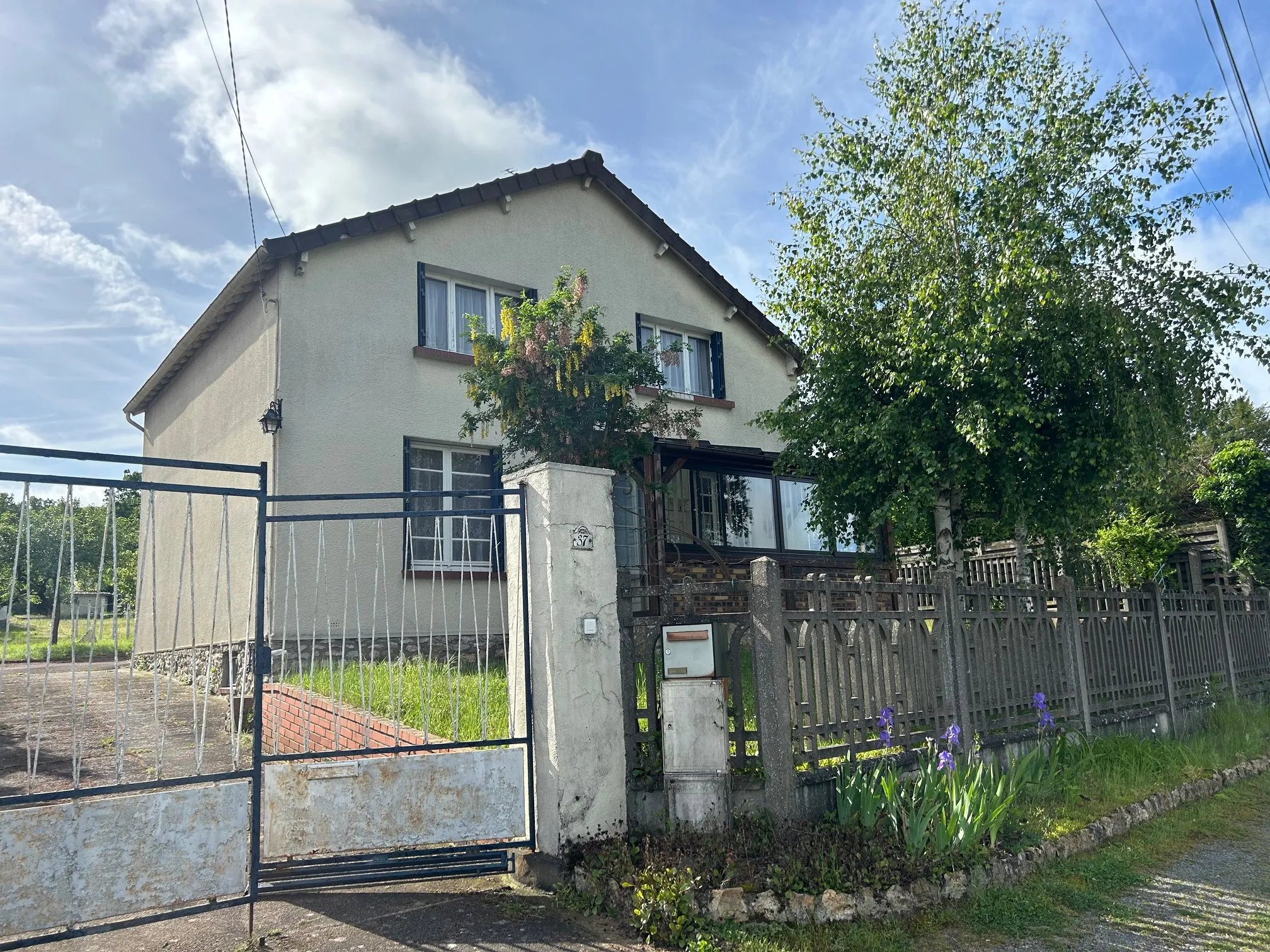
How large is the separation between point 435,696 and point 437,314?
6981mm

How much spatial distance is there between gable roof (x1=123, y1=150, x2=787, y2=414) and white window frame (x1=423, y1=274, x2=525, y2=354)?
0.94m

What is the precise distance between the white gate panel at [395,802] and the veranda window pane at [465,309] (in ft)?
28.3

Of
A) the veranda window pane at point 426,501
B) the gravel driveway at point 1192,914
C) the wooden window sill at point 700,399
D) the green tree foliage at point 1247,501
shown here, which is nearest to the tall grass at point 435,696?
the veranda window pane at point 426,501

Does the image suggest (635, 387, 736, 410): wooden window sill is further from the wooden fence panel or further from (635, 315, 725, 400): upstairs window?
the wooden fence panel

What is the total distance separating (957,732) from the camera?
19.4 ft

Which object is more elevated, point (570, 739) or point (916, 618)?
point (916, 618)

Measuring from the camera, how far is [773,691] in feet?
17.8

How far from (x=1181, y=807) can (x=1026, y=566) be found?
22.7ft

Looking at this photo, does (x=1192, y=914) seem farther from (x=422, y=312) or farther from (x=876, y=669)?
(x=422, y=312)

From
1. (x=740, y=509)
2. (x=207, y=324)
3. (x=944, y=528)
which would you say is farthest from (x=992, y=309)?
(x=207, y=324)

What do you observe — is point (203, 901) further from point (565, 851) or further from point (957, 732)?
point (957, 732)

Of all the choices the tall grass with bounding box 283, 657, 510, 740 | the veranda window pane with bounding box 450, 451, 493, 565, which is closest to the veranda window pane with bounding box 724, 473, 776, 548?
the veranda window pane with bounding box 450, 451, 493, 565

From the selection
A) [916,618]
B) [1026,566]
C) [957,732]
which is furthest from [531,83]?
[1026,566]

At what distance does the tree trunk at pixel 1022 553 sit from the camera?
10923mm
